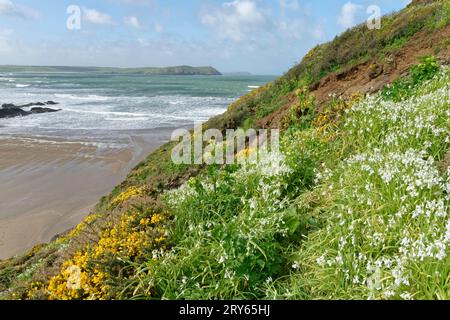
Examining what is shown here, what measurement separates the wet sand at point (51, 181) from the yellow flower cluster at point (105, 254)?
8.53 m

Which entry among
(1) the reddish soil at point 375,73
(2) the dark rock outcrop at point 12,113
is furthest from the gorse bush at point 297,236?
(2) the dark rock outcrop at point 12,113

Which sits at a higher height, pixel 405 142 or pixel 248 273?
pixel 405 142

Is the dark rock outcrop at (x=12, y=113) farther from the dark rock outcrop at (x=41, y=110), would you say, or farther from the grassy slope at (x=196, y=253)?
the grassy slope at (x=196, y=253)

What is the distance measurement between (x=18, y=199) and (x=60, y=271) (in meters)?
12.5

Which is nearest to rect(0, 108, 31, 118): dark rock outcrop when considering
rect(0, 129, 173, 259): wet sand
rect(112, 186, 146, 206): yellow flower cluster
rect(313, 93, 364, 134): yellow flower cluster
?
rect(0, 129, 173, 259): wet sand

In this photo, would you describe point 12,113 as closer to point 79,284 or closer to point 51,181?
point 51,181

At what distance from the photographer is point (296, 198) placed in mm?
4910

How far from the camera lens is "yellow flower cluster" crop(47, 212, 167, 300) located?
3.63 meters

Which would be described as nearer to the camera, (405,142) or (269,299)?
(269,299)

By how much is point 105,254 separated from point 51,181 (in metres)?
14.9

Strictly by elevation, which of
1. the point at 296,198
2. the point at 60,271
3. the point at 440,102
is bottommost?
the point at 60,271
